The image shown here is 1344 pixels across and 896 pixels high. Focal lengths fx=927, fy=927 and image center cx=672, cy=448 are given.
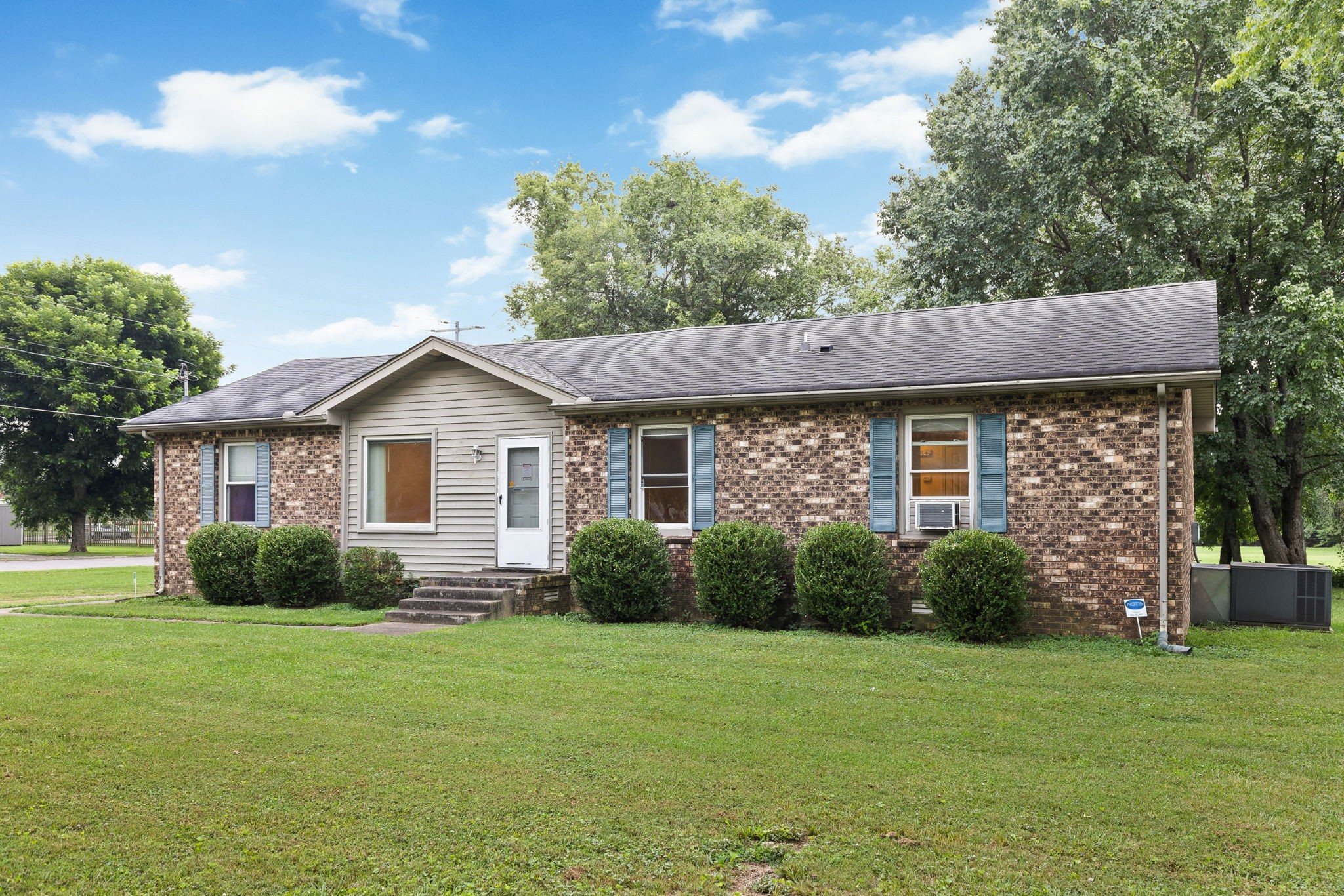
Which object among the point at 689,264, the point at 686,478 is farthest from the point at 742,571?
the point at 689,264

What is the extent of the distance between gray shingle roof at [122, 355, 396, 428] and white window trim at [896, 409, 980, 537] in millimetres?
9072

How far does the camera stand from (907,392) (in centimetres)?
1150

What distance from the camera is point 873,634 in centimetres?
1105

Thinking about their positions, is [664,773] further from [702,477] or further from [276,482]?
[276,482]

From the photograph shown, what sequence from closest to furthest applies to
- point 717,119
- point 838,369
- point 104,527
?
→ point 838,369, point 717,119, point 104,527

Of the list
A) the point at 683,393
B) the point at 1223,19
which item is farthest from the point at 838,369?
the point at 1223,19

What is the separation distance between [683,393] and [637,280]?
2123 centimetres

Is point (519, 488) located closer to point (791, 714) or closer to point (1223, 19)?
point (791, 714)

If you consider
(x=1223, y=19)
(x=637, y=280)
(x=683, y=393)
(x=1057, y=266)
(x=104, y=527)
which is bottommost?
(x=104, y=527)

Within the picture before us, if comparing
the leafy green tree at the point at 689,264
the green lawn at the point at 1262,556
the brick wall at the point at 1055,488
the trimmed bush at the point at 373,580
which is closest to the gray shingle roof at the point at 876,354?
the brick wall at the point at 1055,488

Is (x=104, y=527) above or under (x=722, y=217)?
under

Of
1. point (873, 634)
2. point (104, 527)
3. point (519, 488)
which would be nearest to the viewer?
point (873, 634)

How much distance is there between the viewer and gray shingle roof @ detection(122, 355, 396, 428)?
15.9 m

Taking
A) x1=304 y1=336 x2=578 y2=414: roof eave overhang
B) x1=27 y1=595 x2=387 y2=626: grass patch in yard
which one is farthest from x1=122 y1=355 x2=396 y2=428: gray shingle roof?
x1=27 y1=595 x2=387 y2=626: grass patch in yard
